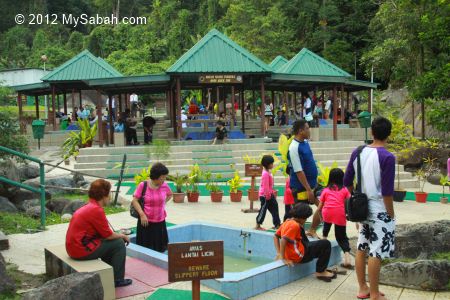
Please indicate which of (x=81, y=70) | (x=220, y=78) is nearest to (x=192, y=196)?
(x=220, y=78)

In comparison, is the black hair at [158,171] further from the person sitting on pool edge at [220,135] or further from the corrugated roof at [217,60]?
the corrugated roof at [217,60]

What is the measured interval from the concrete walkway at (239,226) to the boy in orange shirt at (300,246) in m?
0.20

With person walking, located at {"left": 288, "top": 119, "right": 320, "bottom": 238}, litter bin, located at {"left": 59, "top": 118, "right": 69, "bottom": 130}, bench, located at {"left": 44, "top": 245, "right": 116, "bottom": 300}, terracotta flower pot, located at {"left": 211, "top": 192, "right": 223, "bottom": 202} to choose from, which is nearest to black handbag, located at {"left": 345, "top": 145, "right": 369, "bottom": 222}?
person walking, located at {"left": 288, "top": 119, "right": 320, "bottom": 238}

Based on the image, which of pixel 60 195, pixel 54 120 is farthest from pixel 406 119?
pixel 60 195

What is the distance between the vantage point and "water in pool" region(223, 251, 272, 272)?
7.29m

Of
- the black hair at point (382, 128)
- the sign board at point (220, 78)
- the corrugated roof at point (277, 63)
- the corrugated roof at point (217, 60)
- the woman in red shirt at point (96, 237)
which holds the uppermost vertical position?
the corrugated roof at point (277, 63)

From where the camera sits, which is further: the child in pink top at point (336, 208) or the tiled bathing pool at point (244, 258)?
the child in pink top at point (336, 208)

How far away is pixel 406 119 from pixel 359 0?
15.7m

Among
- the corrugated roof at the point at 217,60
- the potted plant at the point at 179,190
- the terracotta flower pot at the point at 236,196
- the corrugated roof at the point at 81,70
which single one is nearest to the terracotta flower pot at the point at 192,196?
the potted plant at the point at 179,190

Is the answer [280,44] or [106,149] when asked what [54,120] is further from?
[280,44]

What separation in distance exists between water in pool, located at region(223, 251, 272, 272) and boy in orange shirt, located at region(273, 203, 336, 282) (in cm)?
137

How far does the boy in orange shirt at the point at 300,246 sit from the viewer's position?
5.83 meters

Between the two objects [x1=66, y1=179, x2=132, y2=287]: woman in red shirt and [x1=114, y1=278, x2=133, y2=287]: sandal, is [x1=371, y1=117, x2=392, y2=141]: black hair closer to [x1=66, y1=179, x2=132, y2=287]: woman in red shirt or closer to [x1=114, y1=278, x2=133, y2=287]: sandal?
[x1=66, y1=179, x2=132, y2=287]: woman in red shirt

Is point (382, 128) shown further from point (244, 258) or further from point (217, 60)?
point (217, 60)
